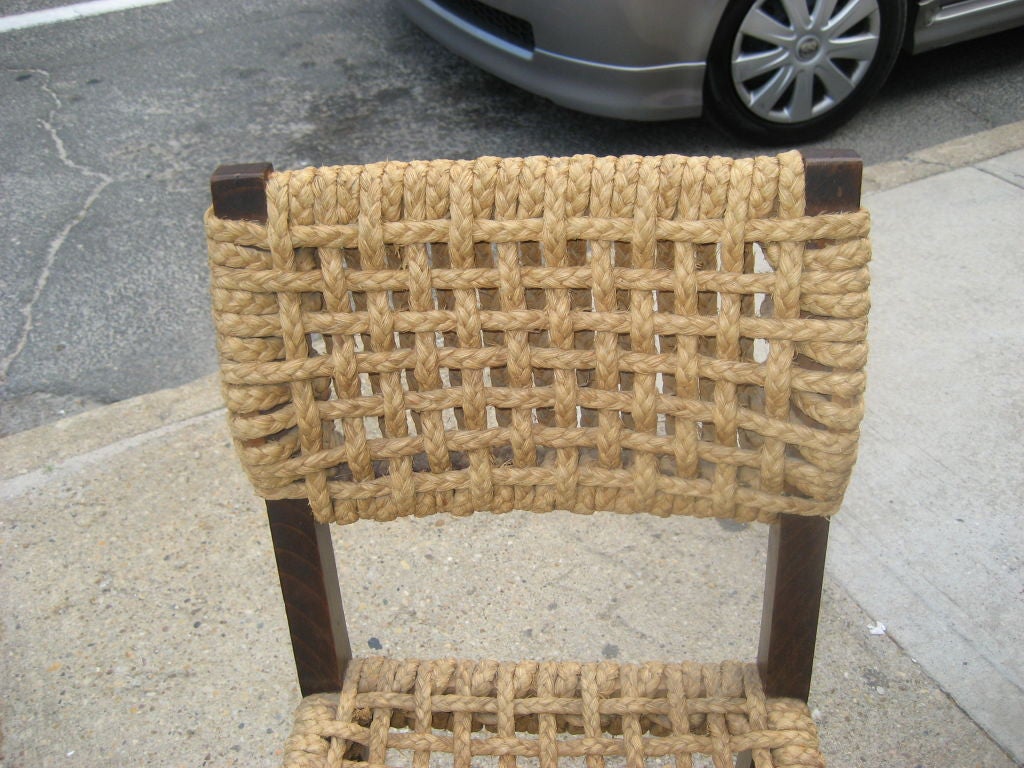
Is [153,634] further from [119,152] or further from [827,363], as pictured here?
[119,152]

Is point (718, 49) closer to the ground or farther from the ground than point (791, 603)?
closer to the ground

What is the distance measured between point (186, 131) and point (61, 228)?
0.76 m

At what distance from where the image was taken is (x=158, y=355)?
9.58 feet

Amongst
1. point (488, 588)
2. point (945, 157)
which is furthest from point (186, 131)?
point (945, 157)

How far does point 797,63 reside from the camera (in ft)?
11.6

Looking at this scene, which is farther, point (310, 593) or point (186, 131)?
point (186, 131)

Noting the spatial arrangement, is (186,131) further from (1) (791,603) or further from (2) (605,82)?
(1) (791,603)

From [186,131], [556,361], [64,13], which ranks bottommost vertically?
[186,131]

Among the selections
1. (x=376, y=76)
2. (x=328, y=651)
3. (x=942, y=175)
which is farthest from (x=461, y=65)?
(x=328, y=651)

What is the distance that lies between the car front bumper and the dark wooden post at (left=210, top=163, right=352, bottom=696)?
98.4 inches

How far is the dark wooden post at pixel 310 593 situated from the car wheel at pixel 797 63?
270 cm

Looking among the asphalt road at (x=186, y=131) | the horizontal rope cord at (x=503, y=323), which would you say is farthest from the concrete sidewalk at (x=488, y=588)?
the horizontal rope cord at (x=503, y=323)

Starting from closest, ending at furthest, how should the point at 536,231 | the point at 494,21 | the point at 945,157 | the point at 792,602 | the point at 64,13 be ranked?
1. the point at 536,231
2. the point at 792,602
3. the point at 945,157
4. the point at 494,21
5. the point at 64,13

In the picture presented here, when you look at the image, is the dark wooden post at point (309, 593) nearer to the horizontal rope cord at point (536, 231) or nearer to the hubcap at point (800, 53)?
the horizontal rope cord at point (536, 231)
